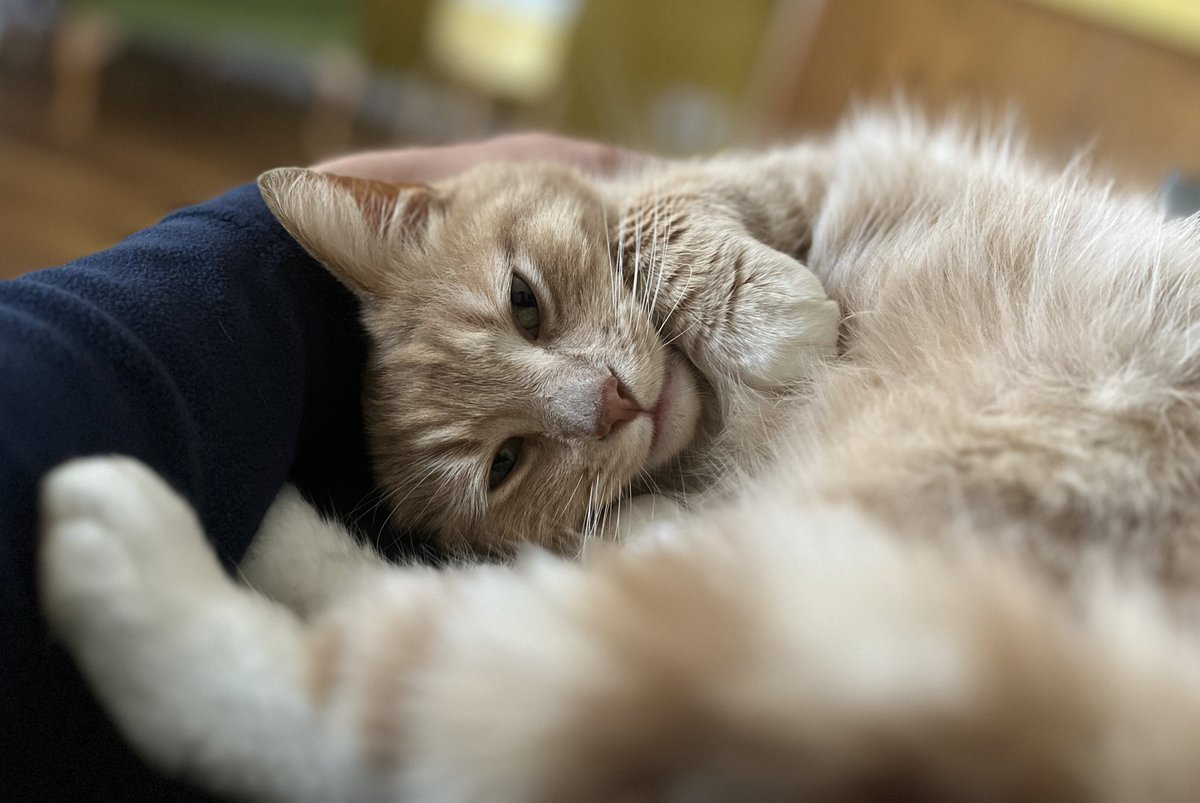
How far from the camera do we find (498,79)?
5.48 metres

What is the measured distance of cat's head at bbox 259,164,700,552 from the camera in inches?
50.4

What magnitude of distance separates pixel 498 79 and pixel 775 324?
185 inches

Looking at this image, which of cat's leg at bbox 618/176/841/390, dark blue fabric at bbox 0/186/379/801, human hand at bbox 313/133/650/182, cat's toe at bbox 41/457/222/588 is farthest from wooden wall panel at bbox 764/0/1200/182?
cat's toe at bbox 41/457/222/588

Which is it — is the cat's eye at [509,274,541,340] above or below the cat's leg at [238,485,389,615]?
above

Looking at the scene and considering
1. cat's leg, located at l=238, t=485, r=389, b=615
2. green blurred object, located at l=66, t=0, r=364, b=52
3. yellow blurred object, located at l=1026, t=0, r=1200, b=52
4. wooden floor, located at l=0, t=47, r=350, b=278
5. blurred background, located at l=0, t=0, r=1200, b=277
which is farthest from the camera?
green blurred object, located at l=66, t=0, r=364, b=52

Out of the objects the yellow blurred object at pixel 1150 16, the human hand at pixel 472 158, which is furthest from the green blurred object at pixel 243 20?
the yellow blurred object at pixel 1150 16

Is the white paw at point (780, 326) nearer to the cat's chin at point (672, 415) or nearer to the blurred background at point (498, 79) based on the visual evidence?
the cat's chin at point (672, 415)

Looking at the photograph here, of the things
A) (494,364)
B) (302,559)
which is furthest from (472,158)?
(302,559)

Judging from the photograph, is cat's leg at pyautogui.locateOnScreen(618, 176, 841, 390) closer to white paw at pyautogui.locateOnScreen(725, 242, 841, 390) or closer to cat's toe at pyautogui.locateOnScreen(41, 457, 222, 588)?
white paw at pyautogui.locateOnScreen(725, 242, 841, 390)

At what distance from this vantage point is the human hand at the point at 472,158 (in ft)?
5.42

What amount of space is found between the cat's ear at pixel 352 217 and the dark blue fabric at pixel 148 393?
5 cm

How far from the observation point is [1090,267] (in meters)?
1.11

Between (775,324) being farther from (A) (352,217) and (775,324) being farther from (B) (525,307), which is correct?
Result: (A) (352,217)

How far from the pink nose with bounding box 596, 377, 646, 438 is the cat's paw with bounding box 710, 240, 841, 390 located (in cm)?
17
